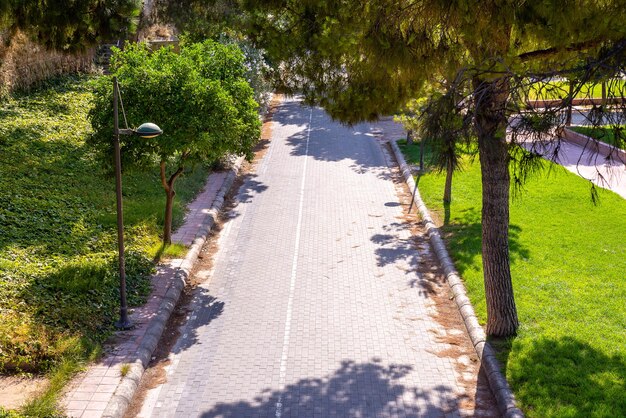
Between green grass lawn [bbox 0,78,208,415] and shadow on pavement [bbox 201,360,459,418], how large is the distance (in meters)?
2.87

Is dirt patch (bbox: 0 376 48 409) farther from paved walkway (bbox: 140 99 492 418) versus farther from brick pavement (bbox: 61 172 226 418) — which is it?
paved walkway (bbox: 140 99 492 418)

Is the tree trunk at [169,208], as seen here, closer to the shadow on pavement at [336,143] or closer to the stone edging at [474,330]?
the stone edging at [474,330]

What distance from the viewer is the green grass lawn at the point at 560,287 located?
996 centimetres

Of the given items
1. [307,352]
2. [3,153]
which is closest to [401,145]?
[3,153]

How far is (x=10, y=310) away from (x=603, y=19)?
31.5 feet

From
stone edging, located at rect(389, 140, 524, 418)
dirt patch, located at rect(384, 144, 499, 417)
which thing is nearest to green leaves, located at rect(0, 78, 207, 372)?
dirt patch, located at rect(384, 144, 499, 417)

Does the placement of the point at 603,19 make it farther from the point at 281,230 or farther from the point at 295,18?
the point at 281,230

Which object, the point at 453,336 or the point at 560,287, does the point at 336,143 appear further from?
the point at 453,336

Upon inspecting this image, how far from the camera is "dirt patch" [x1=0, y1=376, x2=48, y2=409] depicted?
31.2 ft

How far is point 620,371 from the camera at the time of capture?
10305 millimetres

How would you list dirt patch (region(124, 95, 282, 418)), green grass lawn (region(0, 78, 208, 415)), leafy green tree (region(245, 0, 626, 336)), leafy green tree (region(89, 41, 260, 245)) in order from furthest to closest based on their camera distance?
1. leafy green tree (region(89, 41, 260, 245))
2. green grass lawn (region(0, 78, 208, 415))
3. dirt patch (region(124, 95, 282, 418))
4. leafy green tree (region(245, 0, 626, 336))

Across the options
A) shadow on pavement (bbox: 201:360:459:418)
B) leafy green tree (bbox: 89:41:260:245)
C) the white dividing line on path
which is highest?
leafy green tree (bbox: 89:41:260:245)

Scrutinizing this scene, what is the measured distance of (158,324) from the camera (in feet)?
40.9

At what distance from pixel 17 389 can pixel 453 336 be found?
23.4ft
